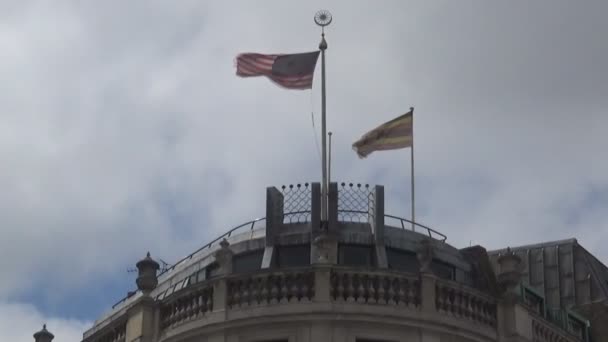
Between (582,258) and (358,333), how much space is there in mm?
19431

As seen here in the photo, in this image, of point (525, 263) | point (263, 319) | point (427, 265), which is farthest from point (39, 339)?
point (525, 263)

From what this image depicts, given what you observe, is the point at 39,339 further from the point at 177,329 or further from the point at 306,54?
the point at 306,54

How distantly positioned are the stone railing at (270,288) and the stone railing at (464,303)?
11.4 feet

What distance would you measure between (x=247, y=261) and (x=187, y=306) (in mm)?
2423

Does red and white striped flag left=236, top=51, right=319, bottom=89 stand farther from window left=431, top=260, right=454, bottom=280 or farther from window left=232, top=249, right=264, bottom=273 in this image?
window left=431, top=260, right=454, bottom=280

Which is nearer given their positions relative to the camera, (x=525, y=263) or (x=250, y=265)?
(x=250, y=265)

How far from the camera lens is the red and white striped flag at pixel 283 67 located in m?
42.3

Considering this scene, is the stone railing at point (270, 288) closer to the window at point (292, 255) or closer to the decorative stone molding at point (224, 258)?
the decorative stone molding at point (224, 258)

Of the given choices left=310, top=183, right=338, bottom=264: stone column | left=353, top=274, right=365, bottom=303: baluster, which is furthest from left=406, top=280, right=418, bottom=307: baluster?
left=310, top=183, right=338, bottom=264: stone column

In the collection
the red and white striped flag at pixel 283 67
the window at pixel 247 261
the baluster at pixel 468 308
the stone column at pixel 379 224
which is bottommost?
the baluster at pixel 468 308

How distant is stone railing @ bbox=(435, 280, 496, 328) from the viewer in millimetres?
36719

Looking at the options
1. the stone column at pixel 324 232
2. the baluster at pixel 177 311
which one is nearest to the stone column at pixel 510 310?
the stone column at pixel 324 232

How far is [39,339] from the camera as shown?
4309 cm

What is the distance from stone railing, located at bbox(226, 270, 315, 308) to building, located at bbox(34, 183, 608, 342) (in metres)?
0.03
